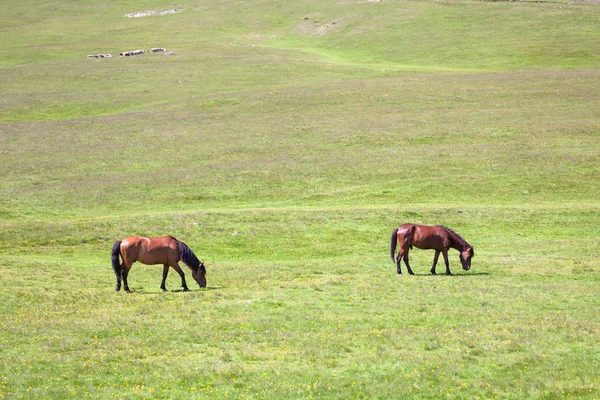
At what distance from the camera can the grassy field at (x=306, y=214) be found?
55.9 ft

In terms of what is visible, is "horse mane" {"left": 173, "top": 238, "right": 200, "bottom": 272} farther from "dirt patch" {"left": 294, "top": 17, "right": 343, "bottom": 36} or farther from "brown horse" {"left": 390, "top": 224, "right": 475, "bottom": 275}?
"dirt patch" {"left": 294, "top": 17, "right": 343, "bottom": 36}

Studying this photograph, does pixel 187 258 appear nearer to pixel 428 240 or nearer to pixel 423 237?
pixel 423 237

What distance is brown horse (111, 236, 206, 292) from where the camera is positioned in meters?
25.4

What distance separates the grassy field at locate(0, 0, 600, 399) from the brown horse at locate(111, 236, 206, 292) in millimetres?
1113

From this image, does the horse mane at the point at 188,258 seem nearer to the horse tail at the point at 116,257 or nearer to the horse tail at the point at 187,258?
the horse tail at the point at 187,258

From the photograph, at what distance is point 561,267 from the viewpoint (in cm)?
2917

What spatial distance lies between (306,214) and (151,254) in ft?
55.7

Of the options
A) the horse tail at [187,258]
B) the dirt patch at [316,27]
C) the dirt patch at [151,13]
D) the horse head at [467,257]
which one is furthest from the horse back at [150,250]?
the dirt patch at [151,13]

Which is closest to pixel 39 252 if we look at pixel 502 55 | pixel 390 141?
pixel 390 141

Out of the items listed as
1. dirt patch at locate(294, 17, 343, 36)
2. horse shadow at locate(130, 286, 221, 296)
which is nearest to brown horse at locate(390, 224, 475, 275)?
horse shadow at locate(130, 286, 221, 296)

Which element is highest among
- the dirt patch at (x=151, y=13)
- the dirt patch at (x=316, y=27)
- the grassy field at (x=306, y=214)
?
the grassy field at (x=306, y=214)

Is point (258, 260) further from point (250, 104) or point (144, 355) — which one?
point (250, 104)

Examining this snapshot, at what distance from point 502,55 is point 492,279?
93.3m

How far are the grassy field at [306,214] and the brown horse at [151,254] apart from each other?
1113 mm
